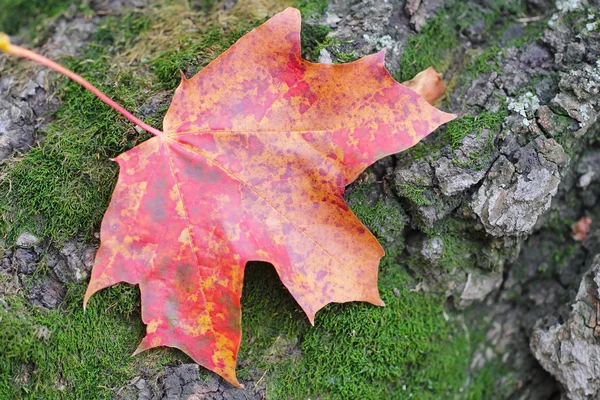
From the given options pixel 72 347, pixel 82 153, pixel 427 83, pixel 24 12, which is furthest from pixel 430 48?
pixel 24 12

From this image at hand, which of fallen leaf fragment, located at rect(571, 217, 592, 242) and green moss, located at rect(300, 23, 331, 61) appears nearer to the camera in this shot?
green moss, located at rect(300, 23, 331, 61)

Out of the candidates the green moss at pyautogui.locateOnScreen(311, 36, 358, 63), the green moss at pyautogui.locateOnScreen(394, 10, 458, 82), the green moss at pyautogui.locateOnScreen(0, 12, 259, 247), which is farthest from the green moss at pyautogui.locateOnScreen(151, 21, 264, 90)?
the green moss at pyautogui.locateOnScreen(394, 10, 458, 82)

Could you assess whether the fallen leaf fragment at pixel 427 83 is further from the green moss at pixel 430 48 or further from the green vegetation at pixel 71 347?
the green vegetation at pixel 71 347

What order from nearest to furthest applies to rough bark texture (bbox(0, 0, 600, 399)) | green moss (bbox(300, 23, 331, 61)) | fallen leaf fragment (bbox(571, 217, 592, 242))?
rough bark texture (bbox(0, 0, 600, 399))
green moss (bbox(300, 23, 331, 61))
fallen leaf fragment (bbox(571, 217, 592, 242))

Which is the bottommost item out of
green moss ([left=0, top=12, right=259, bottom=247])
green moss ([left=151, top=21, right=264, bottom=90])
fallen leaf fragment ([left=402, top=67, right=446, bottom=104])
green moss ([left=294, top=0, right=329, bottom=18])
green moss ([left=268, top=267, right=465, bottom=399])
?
green moss ([left=268, top=267, right=465, bottom=399])

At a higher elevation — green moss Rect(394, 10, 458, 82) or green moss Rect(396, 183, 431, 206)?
green moss Rect(394, 10, 458, 82)

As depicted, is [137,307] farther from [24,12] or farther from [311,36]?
[24,12]

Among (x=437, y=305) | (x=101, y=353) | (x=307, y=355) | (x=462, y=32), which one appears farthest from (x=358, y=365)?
(x=462, y=32)

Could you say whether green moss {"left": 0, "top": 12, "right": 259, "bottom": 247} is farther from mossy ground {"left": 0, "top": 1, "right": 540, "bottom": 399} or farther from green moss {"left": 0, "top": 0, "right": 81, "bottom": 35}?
green moss {"left": 0, "top": 0, "right": 81, "bottom": 35}
